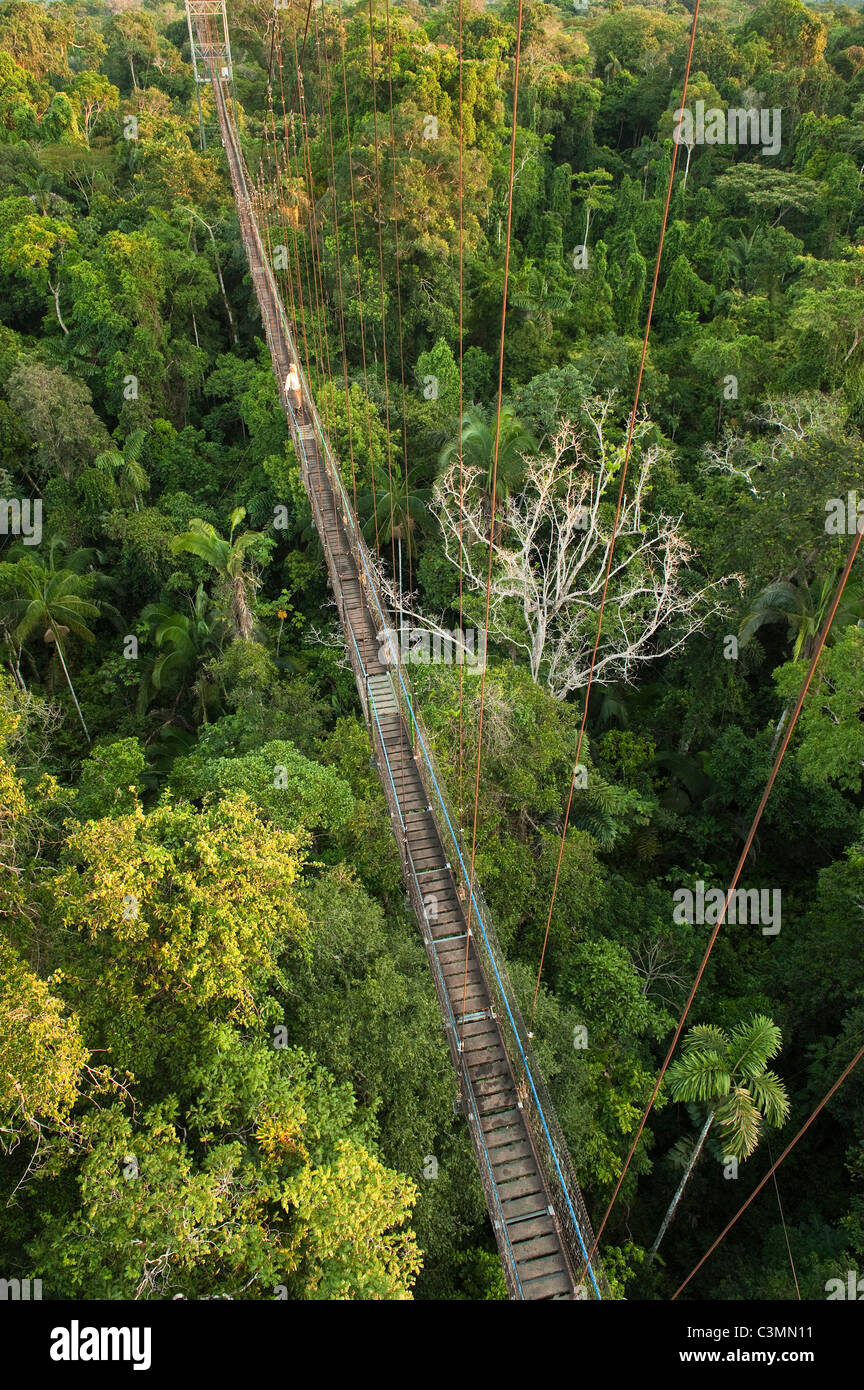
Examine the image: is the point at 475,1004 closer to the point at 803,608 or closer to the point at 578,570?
the point at 803,608

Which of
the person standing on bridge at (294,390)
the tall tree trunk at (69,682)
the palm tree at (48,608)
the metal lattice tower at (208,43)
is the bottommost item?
the tall tree trunk at (69,682)

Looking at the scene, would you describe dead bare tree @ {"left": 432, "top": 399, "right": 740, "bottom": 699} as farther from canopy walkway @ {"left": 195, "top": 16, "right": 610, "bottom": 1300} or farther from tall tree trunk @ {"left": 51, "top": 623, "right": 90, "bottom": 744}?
tall tree trunk @ {"left": 51, "top": 623, "right": 90, "bottom": 744}

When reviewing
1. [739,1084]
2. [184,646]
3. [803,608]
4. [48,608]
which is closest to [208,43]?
[48,608]

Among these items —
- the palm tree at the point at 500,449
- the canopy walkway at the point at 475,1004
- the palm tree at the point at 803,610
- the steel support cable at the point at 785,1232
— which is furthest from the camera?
the palm tree at the point at 500,449

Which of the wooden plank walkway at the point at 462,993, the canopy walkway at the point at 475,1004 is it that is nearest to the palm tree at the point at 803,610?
the canopy walkway at the point at 475,1004

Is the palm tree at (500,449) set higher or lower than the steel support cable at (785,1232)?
higher

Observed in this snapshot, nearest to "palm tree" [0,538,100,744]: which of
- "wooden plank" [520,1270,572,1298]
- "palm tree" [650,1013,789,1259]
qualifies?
"palm tree" [650,1013,789,1259]

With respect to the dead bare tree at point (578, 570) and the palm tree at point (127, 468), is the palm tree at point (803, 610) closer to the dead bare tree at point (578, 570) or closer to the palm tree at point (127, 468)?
the dead bare tree at point (578, 570)
